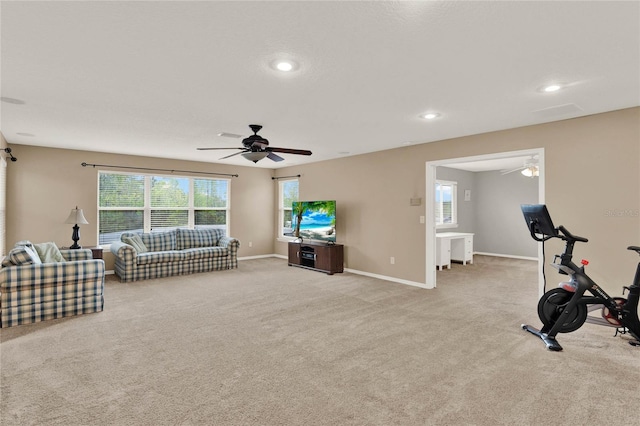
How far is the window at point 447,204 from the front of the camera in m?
8.55

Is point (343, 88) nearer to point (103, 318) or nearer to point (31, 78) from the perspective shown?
point (31, 78)

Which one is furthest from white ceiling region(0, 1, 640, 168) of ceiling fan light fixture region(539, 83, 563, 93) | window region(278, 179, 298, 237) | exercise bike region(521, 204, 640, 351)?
window region(278, 179, 298, 237)

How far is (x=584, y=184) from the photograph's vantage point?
3865 mm

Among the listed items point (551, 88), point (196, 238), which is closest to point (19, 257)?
point (196, 238)

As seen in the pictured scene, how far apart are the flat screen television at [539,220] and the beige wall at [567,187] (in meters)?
0.90

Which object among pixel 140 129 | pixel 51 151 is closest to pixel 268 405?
pixel 140 129

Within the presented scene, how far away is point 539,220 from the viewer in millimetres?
3352

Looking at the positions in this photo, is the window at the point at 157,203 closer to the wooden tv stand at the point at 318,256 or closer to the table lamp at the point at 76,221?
the table lamp at the point at 76,221

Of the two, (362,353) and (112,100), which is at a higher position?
(112,100)

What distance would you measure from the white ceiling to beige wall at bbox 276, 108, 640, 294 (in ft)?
0.85

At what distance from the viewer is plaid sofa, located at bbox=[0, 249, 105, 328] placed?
11.9ft

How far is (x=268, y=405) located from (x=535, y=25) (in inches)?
115

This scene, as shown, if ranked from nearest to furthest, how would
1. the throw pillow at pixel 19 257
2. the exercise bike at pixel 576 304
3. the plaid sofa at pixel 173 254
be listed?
the exercise bike at pixel 576 304, the throw pillow at pixel 19 257, the plaid sofa at pixel 173 254

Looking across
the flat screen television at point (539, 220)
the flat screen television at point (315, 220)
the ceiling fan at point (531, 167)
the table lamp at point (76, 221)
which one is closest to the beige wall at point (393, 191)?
the flat screen television at point (315, 220)
